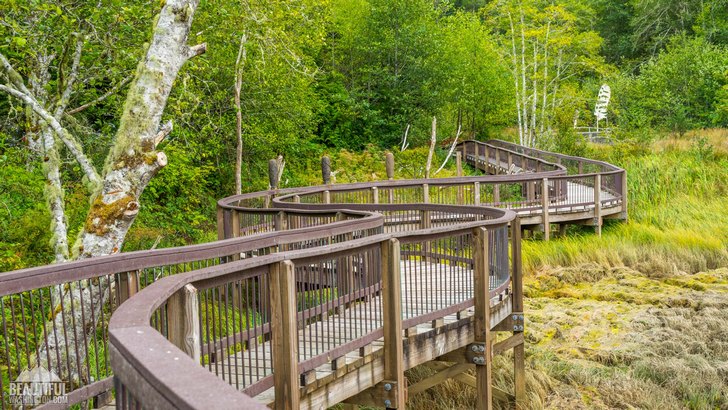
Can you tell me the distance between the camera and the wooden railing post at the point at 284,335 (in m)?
4.93

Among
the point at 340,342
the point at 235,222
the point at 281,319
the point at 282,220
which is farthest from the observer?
the point at 235,222

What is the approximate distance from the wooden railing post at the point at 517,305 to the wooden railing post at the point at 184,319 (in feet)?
21.0

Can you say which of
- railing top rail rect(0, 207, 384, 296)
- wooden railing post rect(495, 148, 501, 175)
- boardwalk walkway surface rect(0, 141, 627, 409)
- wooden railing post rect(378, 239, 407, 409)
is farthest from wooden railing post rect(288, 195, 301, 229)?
wooden railing post rect(495, 148, 501, 175)

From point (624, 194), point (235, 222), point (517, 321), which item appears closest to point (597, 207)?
point (624, 194)

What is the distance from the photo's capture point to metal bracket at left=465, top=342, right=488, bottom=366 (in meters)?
8.25

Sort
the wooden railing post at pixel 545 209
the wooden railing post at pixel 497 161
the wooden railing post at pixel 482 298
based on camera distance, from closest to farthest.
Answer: the wooden railing post at pixel 482 298 < the wooden railing post at pixel 545 209 < the wooden railing post at pixel 497 161

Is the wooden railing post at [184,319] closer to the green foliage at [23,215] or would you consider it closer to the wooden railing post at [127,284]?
the wooden railing post at [127,284]

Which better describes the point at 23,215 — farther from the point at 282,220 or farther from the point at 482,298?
the point at 482,298

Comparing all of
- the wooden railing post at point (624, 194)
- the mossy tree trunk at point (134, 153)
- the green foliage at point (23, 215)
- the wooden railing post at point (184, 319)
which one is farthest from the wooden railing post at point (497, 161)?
the wooden railing post at point (184, 319)

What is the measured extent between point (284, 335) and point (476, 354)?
152 inches

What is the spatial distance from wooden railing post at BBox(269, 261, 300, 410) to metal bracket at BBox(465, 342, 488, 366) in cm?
361

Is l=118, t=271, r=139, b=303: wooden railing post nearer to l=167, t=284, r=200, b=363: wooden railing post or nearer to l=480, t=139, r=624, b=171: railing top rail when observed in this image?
l=167, t=284, r=200, b=363: wooden railing post

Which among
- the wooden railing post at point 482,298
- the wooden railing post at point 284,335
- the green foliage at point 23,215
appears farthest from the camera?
the green foliage at point 23,215

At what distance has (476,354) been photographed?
8.33m
